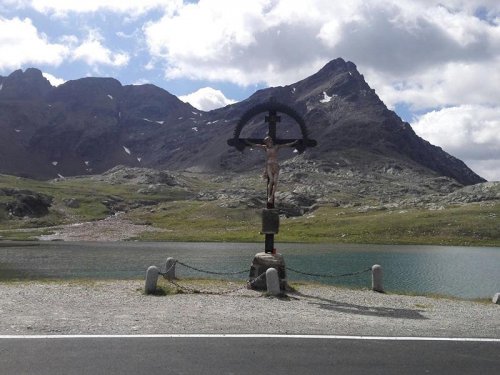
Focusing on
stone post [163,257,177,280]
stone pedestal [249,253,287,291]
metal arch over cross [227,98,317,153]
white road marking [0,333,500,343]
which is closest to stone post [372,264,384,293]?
stone pedestal [249,253,287,291]

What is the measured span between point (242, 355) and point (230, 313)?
263 inches

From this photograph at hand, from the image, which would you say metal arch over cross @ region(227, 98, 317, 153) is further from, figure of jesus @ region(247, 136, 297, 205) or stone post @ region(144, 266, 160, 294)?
stone post @ region(144, 266, 160, 294)

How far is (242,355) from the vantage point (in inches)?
524

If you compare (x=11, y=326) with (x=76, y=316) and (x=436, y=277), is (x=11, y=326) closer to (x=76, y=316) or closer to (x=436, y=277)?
(x=76, y=316)

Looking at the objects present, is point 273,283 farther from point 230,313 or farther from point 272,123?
point 272,123

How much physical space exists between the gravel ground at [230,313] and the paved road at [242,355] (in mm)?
1399

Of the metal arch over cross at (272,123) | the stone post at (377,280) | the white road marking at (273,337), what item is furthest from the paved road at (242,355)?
the metal arch over cross at (272,123)

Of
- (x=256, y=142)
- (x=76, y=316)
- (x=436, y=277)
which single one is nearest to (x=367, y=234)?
(x=436, y=277)

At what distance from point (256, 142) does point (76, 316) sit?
630 inches

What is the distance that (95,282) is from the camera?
102ft

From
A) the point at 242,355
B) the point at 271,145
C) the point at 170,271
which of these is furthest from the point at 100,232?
the point at 242,355

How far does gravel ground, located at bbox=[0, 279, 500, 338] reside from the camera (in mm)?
16766

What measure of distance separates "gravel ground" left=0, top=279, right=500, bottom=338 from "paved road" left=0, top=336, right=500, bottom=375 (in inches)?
55.1

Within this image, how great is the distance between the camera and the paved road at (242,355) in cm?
1205
